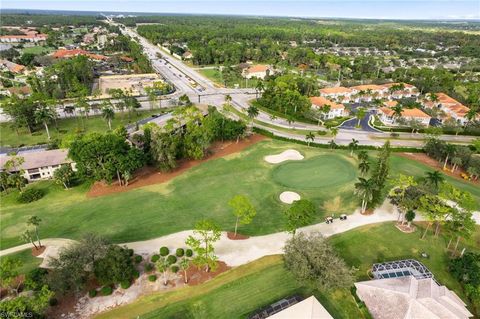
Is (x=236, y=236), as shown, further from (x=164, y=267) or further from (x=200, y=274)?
(x=164, y=267)

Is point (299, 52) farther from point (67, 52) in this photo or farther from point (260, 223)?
point (260, 223)

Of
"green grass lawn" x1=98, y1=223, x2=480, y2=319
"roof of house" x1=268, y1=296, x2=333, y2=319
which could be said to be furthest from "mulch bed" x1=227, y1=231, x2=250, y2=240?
"roof of house" x1=268, y1=296, x2=333, y2=319

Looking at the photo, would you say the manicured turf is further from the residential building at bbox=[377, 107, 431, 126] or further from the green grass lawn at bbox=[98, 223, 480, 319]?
the residential building at bbox=[377, 107, 431, 126]

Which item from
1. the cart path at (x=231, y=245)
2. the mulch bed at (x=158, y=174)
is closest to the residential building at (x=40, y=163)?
the mulch bed at (x=158, y=174)

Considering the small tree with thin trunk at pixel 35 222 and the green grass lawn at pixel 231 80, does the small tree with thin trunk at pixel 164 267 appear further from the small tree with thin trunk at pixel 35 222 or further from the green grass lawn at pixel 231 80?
the green grass lawn at pixel 231 80

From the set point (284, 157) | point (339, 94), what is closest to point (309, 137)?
point (284, 157)

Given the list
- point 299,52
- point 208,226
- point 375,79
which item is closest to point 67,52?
point 299,52
